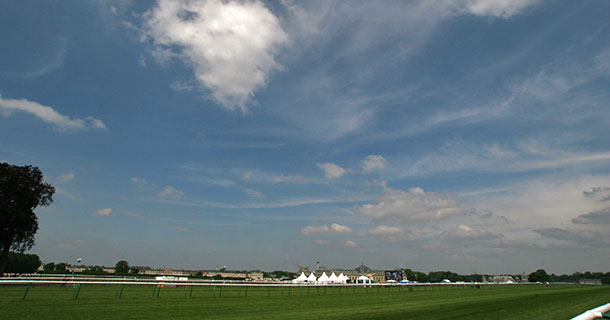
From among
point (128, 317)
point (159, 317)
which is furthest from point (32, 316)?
point (159, 317)

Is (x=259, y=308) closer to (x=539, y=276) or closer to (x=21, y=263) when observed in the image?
(x=21, y=263)

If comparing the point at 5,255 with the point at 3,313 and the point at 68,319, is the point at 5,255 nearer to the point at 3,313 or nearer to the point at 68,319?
the point at 3,313

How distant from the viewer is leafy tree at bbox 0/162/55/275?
108ft

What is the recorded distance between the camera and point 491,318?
542 inches

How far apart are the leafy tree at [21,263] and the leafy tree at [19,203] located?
174 feet

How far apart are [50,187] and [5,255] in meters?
7.70

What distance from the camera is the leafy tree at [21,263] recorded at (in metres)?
79.5

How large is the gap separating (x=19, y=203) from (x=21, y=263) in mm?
69276

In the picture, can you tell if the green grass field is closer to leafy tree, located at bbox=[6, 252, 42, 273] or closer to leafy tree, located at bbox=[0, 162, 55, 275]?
leafy tree, located at bbox=[0, 162, 55, 275]

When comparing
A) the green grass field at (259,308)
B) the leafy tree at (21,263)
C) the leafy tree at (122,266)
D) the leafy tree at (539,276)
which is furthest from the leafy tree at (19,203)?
the leafy tree at (539,276)

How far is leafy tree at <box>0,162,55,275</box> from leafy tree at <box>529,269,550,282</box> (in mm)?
180279

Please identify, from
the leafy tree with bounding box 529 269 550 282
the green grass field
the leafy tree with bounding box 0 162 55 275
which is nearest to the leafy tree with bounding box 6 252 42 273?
the leafy tree with bounding box 0 162 55 275

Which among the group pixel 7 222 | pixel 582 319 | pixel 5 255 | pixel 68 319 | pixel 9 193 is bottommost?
pixel 68 319

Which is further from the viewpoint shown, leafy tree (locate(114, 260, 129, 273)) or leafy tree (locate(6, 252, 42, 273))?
leafy tree (locate(114, 260, 129, 273))
